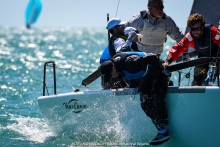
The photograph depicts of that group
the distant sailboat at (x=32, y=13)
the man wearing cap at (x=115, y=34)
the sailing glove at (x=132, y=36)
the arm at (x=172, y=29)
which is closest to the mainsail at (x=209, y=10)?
the arm at (x=172, y=29)

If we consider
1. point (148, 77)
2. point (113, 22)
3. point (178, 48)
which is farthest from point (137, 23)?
point (148, 77)

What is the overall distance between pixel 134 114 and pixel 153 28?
1.31m

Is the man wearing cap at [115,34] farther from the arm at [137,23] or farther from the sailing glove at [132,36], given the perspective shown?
the sailing glove at [132,36]

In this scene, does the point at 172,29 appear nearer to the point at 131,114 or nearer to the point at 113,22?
the point at 113,22

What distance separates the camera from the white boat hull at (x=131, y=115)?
18.7 feet

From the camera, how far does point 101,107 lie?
648 centimetres

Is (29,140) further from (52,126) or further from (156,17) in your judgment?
(156,17)

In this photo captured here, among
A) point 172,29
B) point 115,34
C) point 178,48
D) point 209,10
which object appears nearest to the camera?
point 178,48

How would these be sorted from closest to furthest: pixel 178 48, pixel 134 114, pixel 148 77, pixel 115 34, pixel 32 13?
pixel 148 77, pixel 178 48, pixel 134 114, pixel 115 34, pixel 32 13

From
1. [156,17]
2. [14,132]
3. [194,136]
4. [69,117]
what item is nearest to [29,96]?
[14,132]

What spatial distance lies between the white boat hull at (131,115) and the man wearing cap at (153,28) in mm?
1095

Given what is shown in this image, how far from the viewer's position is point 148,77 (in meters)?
5.84

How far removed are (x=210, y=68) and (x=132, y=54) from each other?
1049mm

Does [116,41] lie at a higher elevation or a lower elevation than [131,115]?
higher
